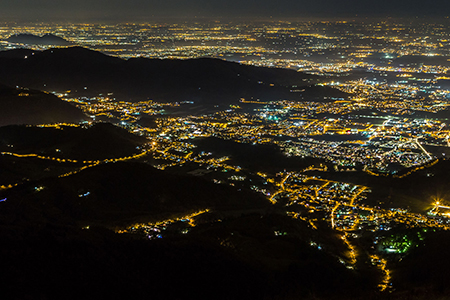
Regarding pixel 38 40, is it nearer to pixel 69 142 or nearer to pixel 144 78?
pixel 144 78

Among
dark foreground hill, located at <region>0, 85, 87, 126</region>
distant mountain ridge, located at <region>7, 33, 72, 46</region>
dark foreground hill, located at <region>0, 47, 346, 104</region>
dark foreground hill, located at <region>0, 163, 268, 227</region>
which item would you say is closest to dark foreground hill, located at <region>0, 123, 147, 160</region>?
dark foreground hill, located at <region>0, 163, 268, 227</region>

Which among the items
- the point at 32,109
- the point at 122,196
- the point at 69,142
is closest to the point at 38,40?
the point at 32,109

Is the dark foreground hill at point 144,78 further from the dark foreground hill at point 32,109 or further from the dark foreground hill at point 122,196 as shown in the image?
the dark foreground hill at point 122,196

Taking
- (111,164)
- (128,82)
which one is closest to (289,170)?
(111,164)

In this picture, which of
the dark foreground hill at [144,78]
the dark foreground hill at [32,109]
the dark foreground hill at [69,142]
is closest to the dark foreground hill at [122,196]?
the dark foreground hill at [69,142]

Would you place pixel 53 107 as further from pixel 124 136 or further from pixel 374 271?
pixel 374 271
